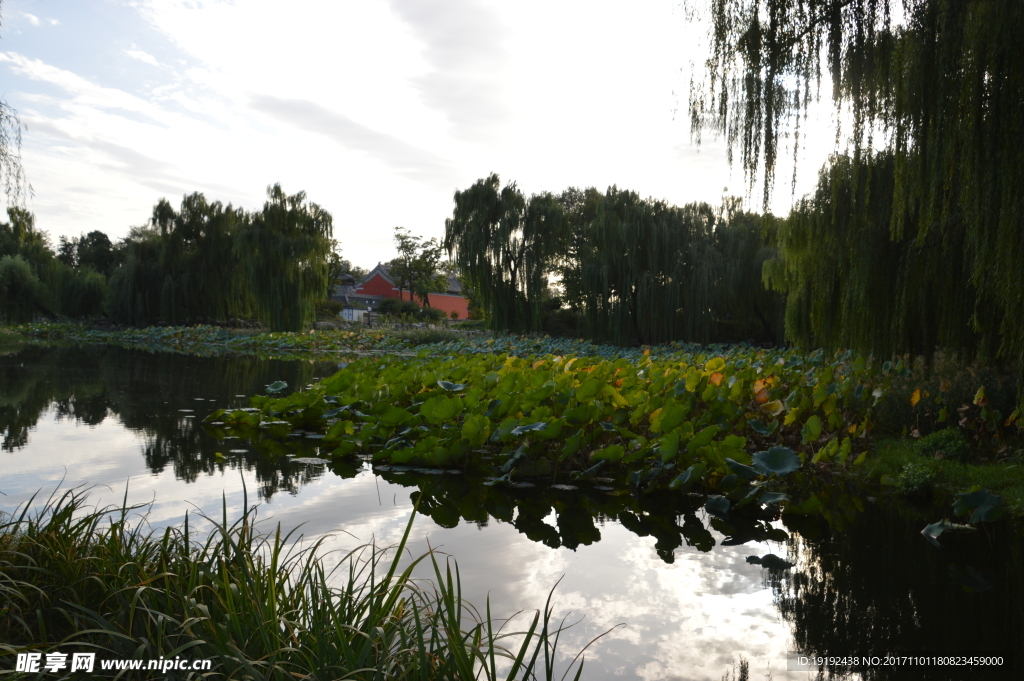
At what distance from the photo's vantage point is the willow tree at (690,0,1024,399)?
9.76 ft

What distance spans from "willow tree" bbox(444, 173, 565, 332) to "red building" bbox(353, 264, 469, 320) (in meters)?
32.6

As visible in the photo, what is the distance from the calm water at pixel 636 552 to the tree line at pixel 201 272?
57.2 feet

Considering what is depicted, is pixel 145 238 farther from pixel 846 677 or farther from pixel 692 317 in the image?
pixel 846 677

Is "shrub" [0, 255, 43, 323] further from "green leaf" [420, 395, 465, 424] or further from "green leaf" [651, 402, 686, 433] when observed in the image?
"green leaf" [651, 402, 686, 433]

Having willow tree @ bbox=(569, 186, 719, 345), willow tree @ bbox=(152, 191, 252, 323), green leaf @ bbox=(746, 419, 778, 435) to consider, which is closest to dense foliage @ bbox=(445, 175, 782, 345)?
willow tree @ bbox=(569, 186, 719, 345)

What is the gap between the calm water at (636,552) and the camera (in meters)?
2.34

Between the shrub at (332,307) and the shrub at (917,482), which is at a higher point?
the shrub at (332,307)

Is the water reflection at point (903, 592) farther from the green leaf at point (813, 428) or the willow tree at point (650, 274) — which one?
the willow tree at point (650, 274)

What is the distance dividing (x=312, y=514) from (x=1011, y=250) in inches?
139

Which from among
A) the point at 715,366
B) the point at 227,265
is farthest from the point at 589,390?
the point at 227,265

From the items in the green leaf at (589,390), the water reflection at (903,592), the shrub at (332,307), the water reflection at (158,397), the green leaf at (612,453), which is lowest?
the water reflection at (903,592)

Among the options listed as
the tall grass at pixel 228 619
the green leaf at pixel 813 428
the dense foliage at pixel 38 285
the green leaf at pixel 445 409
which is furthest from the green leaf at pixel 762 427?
the dense foliage at pixel 38 285

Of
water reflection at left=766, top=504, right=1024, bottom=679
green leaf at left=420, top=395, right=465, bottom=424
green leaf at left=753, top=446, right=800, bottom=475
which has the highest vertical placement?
green leaf at left=420, top=395, right=465, bottom=424

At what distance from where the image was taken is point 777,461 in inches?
142
